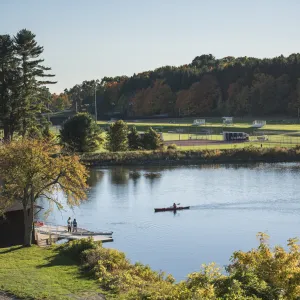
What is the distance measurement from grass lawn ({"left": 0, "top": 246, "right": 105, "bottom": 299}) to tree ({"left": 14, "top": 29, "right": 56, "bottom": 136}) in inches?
1709

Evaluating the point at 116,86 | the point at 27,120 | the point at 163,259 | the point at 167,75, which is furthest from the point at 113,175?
the point at 116,86

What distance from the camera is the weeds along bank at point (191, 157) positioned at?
72.7 m

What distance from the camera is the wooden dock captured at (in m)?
34.1

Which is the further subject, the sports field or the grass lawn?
the sports field

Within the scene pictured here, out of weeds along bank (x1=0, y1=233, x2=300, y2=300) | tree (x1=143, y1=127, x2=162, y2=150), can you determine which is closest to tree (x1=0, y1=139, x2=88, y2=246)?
weeds along bank (x1=0, y1=233, x2=300, y2=300)

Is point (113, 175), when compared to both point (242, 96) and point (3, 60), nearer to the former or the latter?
point (3, 60)

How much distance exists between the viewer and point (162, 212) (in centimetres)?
4353

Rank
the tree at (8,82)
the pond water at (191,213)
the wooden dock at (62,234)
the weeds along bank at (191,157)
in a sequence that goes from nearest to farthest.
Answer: the pond water at (191,213) < the wooden dock at (62,234) < the tree at (8,82) < the weeds along bank at (191,157)

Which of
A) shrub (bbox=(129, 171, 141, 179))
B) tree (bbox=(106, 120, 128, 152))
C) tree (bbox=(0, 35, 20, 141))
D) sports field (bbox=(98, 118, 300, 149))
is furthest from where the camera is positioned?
sports field (bbox=(98, 118, 300, 149))

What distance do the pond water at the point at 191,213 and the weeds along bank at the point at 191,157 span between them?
6.32m

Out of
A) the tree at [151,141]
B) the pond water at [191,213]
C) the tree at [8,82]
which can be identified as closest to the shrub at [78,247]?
the pond water at [191,213]

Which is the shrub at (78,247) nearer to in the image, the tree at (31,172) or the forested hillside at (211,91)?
the tree at (31,172)

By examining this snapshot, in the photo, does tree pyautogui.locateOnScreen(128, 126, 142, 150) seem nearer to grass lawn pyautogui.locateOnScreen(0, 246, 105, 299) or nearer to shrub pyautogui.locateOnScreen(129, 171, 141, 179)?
shrub pyautogui.locateOnScreen(129, 171, 141, 179)

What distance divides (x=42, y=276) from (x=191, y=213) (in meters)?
22.1
